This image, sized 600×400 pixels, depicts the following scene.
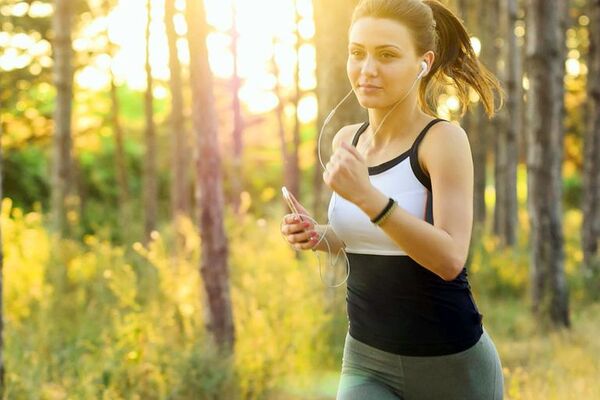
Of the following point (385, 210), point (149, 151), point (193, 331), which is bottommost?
point (193, 331)

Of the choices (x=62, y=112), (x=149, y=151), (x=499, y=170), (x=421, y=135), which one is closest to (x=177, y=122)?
(x=149, y=151)

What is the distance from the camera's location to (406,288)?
2707 mm

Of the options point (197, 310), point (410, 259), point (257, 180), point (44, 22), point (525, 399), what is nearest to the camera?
point (410, 259)

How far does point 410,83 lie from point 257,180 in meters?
34.0

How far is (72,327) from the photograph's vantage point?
891 cm

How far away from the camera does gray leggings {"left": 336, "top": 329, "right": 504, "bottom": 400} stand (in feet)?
8.98

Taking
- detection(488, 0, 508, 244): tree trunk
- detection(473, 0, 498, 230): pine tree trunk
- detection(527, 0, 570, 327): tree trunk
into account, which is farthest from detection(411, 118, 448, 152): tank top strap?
detection(488, 0, 508, 244): tree trunk

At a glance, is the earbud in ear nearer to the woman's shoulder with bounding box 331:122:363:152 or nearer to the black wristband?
the woman's shoulder with bounding box 331:122:363:152

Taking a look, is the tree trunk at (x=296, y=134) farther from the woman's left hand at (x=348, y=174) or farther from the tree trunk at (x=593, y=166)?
the woman's left hand at (x=348, y=174)

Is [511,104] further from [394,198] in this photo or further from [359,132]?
[394,198]

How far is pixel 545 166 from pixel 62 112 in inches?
297

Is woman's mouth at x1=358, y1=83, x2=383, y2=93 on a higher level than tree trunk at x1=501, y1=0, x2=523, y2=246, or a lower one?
lower

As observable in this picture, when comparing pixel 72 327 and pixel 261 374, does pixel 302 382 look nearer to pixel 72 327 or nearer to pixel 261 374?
pixel 261 374

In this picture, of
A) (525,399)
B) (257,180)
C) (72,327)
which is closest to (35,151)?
(257,180)
